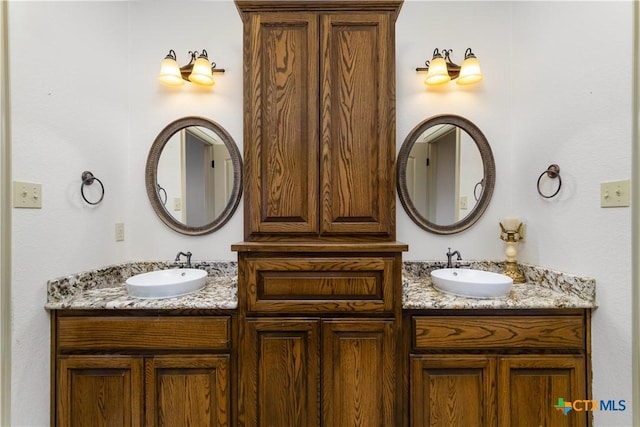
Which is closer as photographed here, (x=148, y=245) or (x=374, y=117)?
(x=374, y=117)

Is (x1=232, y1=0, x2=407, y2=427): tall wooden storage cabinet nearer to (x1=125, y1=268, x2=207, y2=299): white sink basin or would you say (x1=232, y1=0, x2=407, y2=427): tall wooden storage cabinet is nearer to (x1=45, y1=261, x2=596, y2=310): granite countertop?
(x1=45, y1=261, x2=596, y2=310): granite countertop

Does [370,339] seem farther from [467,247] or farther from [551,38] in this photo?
[551,38]

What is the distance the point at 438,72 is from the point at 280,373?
1913mm

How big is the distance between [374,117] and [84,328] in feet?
5.53

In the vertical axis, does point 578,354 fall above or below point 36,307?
below

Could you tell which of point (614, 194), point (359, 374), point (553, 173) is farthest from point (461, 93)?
point (359, 374)

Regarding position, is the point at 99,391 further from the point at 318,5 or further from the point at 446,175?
the point at 446,175

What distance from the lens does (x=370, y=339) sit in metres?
1.24

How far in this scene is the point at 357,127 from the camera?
1.31 metres

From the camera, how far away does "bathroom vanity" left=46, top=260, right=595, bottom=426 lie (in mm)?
1227

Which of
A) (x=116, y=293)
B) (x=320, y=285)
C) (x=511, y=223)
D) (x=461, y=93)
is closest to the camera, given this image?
(x=320, y=285)

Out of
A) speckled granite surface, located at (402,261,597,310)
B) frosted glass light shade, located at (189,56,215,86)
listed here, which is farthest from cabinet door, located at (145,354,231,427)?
frosted glass light shade, located at (189,56,215,86)

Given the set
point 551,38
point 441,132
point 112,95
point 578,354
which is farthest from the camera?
point 441,132

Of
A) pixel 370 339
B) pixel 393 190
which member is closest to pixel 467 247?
pixel 393 190
